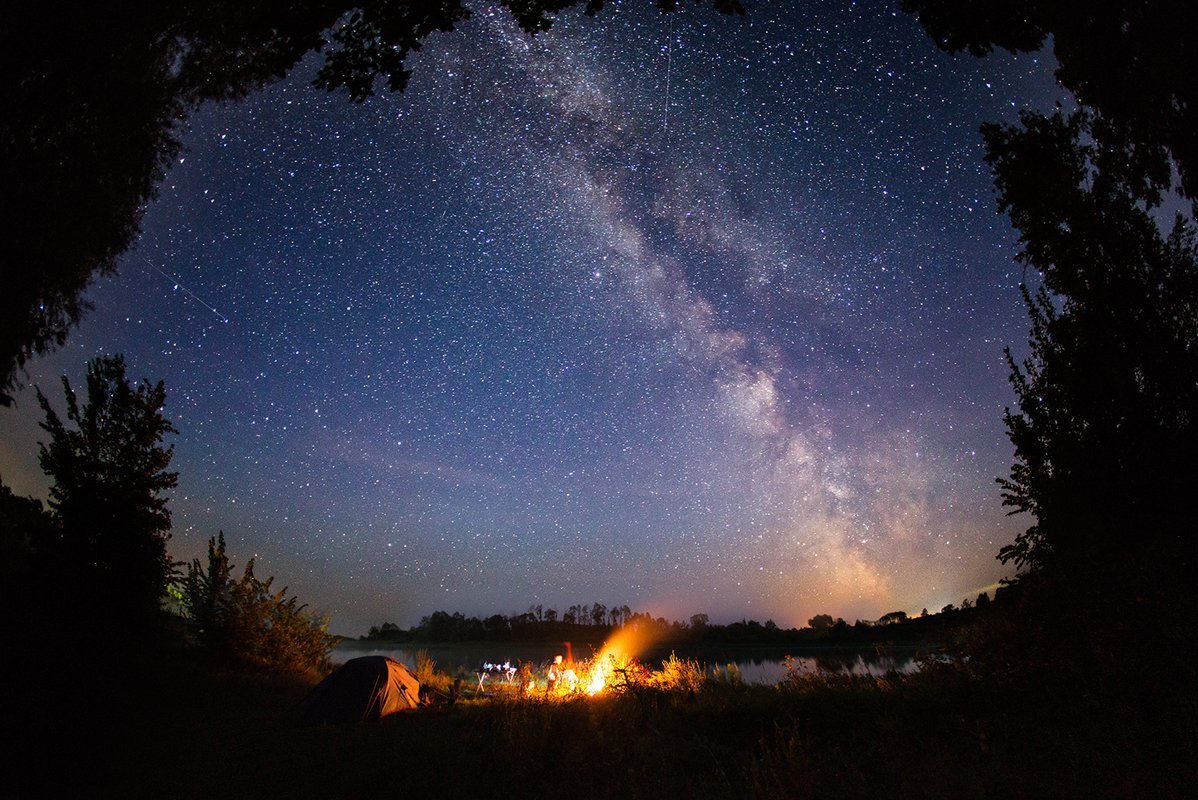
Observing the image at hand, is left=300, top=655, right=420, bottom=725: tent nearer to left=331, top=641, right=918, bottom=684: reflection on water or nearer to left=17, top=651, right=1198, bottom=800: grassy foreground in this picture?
left=17, top=651, right=1198, bottom=800: grassy foreground

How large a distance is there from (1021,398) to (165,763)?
19.5 m

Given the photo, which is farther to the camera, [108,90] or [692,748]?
[108,90]

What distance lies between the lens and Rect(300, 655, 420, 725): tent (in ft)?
42.2

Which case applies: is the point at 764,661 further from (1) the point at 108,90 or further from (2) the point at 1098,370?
(1) the point at 108,90

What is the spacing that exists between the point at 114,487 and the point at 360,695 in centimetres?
1112

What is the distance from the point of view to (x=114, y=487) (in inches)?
657

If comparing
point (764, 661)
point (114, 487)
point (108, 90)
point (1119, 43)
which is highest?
point (108, 90)

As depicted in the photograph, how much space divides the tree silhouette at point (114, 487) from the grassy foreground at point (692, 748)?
13.9 ft

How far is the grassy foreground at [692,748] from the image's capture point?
5289 mm

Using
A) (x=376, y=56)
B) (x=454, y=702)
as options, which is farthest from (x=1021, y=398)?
(x=454, y=702)

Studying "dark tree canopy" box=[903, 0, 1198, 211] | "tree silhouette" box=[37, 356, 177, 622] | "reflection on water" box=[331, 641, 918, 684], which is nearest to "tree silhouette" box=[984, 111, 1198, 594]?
"dark tree canopy" box=[903, 0, 1198, 211]

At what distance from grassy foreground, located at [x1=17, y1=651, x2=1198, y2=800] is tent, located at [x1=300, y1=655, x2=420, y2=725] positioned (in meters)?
0.82

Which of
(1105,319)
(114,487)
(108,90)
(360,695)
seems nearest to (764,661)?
(360,695)

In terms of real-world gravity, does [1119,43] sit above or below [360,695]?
above
